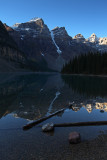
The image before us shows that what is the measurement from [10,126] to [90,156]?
6.93 meters

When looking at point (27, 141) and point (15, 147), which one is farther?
point (27, 141)

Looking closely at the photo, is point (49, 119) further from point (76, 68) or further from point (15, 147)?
point (76, 68)

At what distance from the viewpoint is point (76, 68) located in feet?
405

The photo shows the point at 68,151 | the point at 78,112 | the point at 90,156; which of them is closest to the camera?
the point at 90,156

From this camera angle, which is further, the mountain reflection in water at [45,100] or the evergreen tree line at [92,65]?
the evergreen tree line at [92,65]

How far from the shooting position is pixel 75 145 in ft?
26.5

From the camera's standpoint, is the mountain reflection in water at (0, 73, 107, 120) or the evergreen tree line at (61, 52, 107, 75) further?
the evergreen tree line at (61, 52, 107, 75)

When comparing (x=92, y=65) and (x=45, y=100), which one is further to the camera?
(x=92, y=65)

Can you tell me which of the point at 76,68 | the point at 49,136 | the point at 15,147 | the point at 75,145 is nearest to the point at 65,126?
the point at 49,136

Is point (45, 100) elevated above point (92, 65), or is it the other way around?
point (92, 65)

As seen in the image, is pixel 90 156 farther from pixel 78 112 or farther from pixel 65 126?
pixel 78 112

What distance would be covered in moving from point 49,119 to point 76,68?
113402mm

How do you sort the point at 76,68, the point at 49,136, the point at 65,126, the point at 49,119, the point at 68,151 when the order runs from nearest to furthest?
1. the point at 68,151
2. the point at 49,136
3. the point at 65,126
4. the point at 49,119
5. the point at 76,68

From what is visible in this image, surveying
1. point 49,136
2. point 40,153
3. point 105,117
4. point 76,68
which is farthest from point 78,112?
point 76,68
